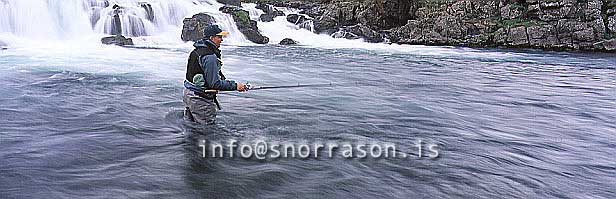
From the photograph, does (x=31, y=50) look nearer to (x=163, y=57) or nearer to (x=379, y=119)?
(x=163, y=57)

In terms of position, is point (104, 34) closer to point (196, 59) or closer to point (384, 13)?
point (384, 13)

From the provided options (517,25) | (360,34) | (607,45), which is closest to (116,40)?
(360,34)

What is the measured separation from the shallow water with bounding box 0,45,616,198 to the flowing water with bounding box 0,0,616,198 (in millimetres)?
28

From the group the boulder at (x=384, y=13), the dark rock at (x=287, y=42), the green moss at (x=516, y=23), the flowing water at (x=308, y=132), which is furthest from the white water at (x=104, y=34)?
the green moss at (x=516, y=23)

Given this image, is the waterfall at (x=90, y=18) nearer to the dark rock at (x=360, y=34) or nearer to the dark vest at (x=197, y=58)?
the dark rock at (x=360, y=34)

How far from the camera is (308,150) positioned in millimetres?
7613

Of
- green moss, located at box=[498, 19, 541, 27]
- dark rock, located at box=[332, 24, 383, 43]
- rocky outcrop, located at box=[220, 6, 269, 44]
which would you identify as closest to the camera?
green moss, located at box=[498, 19, 541, 27]

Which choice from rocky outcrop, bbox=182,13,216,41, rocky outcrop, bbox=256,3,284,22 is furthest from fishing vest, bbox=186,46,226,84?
rocky outcrop, bbox=256,3,284,22

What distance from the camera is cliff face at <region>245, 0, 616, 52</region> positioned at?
3159 cm

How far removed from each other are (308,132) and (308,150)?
1.18 m

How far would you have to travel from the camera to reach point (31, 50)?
22734 mm

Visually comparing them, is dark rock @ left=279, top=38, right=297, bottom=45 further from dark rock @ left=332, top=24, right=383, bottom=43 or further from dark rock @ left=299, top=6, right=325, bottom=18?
dark rock @ left=299, top=6, right=325, bottom=18

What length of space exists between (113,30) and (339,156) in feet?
85.9

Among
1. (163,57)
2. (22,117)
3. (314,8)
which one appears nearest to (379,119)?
(22,117)
